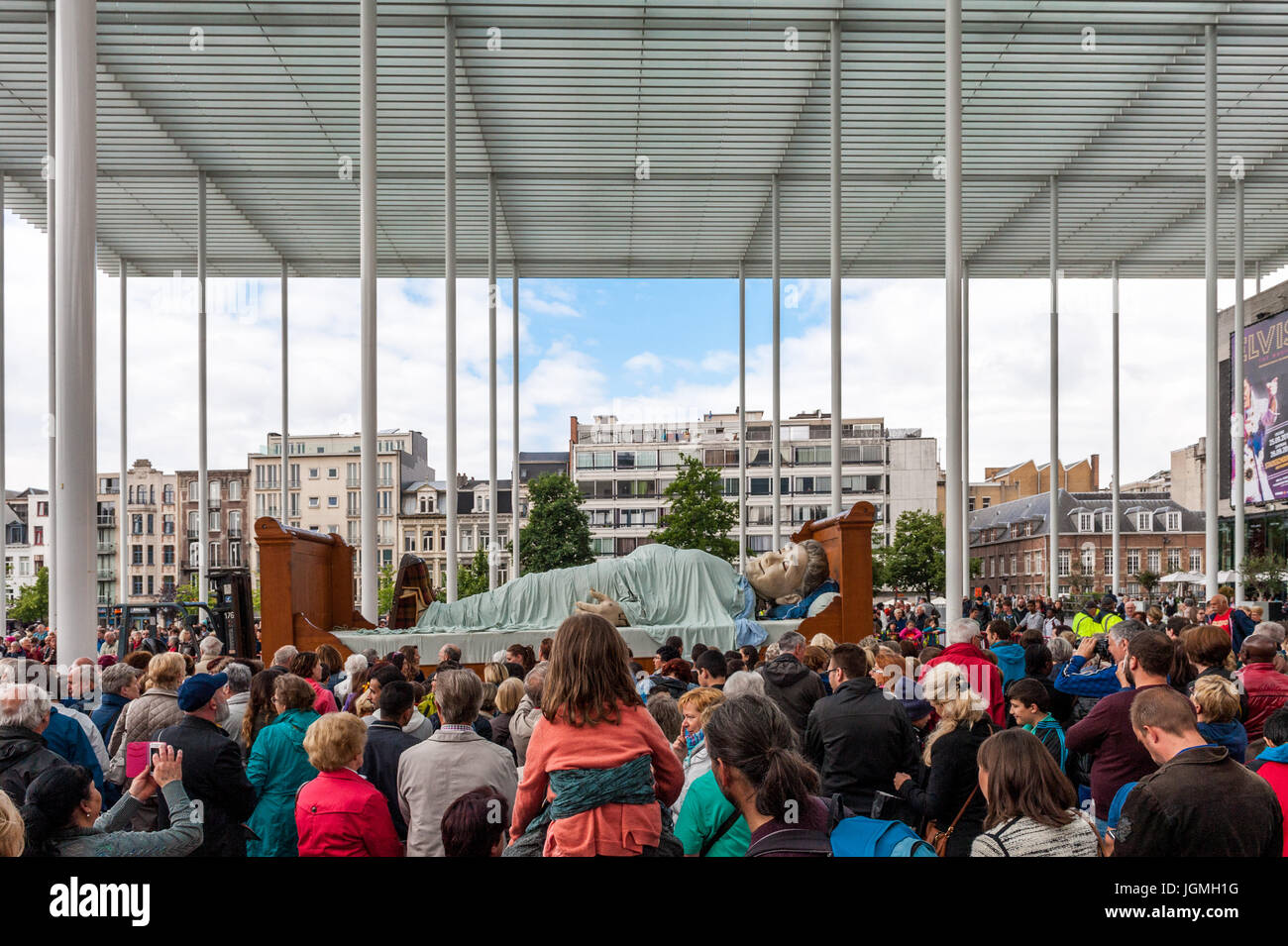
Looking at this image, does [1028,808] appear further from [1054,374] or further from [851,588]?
[1054,374]

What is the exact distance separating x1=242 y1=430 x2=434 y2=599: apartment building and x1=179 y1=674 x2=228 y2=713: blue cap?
76872 mm

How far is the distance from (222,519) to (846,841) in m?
84.0

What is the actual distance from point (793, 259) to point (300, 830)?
29.1 metres

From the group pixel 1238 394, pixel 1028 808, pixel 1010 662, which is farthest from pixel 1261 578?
pixel 1028 808

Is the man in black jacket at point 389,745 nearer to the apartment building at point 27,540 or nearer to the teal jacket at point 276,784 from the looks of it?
the teal jacket at point 276,784

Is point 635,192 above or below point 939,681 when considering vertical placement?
above

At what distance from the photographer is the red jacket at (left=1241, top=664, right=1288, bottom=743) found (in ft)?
19.1

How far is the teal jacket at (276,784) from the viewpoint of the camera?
4.44 meters

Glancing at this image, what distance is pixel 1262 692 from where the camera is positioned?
584 centimetres

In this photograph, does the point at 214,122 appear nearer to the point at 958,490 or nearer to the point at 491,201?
the point at 491,201

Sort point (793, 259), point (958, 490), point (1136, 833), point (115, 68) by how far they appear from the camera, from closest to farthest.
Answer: point (1136, 833) < point (958, 490) < point (115, 68) < point (793, 259)

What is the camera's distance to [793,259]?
3138 cm
